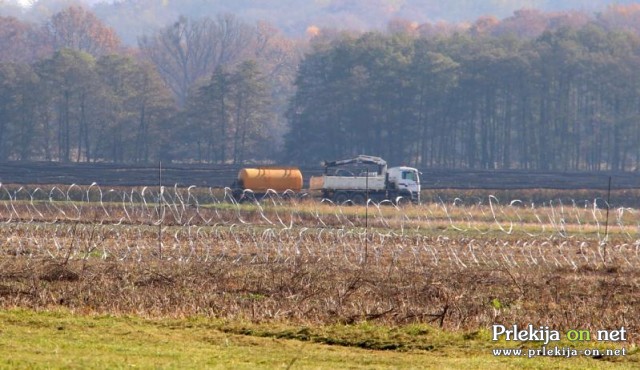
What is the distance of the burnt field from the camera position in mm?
60500

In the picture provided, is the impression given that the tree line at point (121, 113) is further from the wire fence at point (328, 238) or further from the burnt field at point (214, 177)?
the wire fence at point (328, 238)

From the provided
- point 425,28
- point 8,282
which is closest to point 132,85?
point 8,282

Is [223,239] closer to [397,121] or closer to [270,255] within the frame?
[270,255]

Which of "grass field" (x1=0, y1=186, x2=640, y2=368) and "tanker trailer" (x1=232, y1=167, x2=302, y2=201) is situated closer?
"grass field" (x1=0, y1=186, x2=640, y2=368)

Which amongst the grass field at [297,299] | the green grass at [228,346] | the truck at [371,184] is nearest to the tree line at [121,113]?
the truck at [371,184]

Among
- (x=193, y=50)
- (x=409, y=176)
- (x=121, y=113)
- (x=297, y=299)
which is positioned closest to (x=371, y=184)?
(x=409, y=176)

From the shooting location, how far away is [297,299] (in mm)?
18984

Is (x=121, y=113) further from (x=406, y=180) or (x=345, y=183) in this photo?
(x=406, y=180)

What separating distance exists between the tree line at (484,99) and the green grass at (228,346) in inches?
2288

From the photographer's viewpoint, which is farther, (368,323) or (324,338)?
(368,323)

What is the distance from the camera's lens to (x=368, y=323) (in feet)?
54.1

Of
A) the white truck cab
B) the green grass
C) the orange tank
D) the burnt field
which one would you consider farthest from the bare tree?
the green grass

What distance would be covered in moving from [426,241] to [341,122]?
1792 inches

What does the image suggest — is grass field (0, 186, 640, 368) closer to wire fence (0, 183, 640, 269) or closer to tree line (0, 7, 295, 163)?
wire fence (0, 183, 640, 269)
